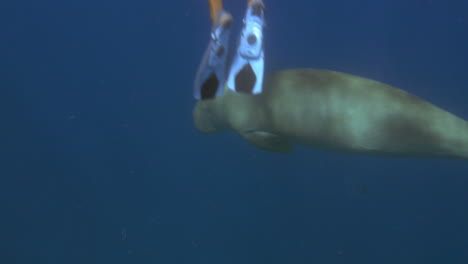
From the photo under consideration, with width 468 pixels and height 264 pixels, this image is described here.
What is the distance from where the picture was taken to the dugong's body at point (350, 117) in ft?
13.2

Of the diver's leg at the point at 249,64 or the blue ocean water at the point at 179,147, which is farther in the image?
the blue ocean water at the point at 179,147

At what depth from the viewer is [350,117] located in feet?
13.8

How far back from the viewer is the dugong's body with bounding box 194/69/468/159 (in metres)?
4.03

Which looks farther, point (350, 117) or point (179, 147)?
point (179, 147)

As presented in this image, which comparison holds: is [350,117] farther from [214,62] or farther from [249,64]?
[214,62]

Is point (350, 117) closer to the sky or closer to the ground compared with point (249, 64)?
closer to the ground

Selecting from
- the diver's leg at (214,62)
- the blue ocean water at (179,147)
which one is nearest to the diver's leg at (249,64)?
the diver's leg at (214,62)

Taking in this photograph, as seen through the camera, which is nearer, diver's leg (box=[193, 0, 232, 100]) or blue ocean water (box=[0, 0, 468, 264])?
diver's leg (box=[193, 0, 232, 100])

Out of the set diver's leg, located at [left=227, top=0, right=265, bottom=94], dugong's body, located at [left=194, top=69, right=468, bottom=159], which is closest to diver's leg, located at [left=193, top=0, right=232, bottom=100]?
diver's leg, located at [left=227, top=0, right=265, bottom=94]

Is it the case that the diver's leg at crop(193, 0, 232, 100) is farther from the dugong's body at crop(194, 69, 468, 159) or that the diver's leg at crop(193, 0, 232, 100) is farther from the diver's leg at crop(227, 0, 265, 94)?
the dugong's body at crop(194, 69, 468, 159)

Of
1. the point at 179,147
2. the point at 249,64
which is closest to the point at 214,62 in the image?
the point at 249,64

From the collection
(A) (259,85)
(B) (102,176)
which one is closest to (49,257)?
(B) (102,176)

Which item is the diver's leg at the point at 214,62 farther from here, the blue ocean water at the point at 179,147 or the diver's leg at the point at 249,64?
the blue ocean water at the point at 179,147

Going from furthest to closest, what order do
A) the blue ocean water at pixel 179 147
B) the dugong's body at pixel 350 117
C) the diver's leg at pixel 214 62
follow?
the blue ocean water at pixel 179 147 < the dugong's body at pixel 350 117 < the diver's leg at pixel 214 62
